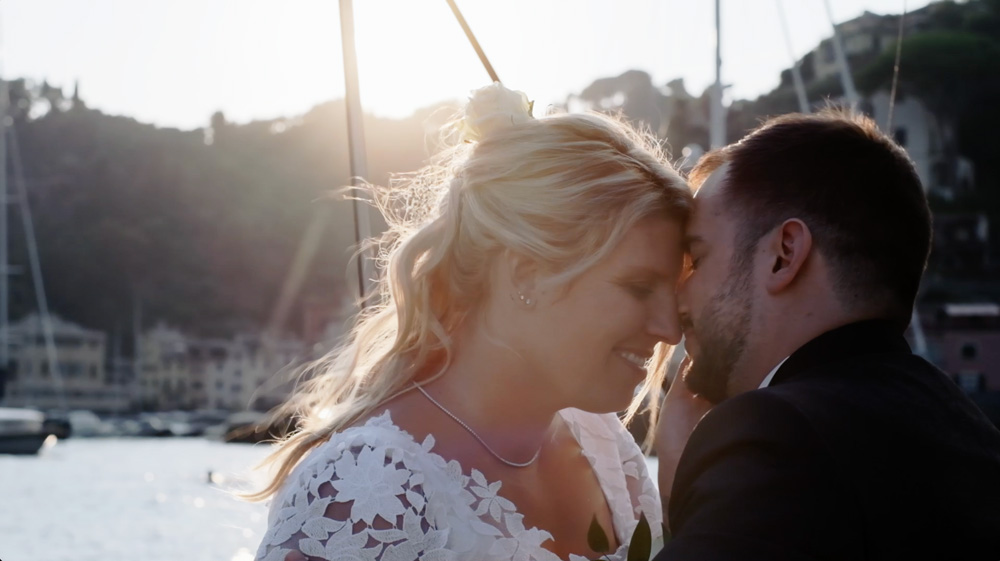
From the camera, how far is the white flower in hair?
2.17 m

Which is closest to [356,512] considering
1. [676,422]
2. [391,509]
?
[391,509]

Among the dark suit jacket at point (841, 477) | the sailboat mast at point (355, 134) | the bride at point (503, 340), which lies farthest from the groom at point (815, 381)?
the sailboat mast at point (355, 134)

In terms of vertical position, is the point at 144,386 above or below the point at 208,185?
below

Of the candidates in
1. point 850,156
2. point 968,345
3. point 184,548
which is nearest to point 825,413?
point 850,156

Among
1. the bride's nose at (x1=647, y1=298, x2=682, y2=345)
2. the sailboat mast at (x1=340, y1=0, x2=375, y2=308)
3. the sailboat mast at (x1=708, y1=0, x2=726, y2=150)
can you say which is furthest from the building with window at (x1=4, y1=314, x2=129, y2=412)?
the bride's nose at (x1=647, y1=298, x2=682, y2=345)

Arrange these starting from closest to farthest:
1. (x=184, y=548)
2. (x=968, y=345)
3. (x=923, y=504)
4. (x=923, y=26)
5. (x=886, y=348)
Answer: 1. (x=923, y=504)
2. (x=886, y=348)
3. (x=184, y=548)
4. (x=968, y=345)
5. (x=923, y=26)

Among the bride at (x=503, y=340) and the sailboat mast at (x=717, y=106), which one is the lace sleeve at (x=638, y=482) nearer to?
the bride at (x=503, y=340)

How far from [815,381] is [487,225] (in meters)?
0.77

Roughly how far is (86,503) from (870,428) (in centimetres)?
3091

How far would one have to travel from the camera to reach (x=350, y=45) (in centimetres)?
260

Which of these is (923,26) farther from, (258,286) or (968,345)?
(258,286)

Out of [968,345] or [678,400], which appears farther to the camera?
[968,345]

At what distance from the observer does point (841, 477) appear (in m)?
1.32

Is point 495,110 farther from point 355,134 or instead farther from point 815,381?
point 815,381
